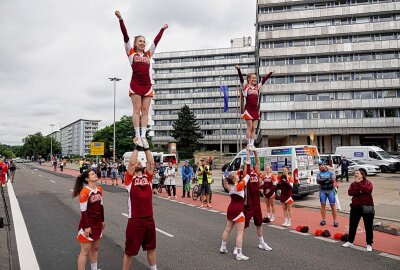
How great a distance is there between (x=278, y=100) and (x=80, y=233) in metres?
46.2

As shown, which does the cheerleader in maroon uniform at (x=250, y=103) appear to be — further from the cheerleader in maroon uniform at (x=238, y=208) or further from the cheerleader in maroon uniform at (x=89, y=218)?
the cheerleader in maroon uniform at (x=89, y=218)

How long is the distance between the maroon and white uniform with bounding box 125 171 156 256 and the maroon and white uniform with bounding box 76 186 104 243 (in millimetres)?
785

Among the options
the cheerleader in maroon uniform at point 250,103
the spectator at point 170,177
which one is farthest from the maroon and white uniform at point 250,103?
the spectator at point 170,177

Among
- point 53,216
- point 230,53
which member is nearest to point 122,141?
point 230,53

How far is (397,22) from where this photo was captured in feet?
154

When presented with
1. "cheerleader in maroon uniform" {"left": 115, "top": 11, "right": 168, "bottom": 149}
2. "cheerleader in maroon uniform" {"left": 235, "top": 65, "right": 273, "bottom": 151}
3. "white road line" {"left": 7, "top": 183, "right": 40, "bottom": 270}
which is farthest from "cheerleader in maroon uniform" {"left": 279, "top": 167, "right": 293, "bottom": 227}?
"white road line" {"left": 7, "top": 183, "right": 40, "bottom": 270}

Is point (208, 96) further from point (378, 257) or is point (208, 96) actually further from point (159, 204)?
point (378, 257)

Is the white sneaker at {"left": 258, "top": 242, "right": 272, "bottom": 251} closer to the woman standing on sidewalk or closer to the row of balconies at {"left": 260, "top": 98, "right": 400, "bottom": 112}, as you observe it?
the woman standing on sidewalk

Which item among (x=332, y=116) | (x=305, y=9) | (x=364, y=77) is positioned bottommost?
(x=332, y=116)

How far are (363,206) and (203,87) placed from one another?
74.0 metres

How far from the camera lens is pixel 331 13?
161 ft

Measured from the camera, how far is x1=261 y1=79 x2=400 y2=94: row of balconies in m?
46.7

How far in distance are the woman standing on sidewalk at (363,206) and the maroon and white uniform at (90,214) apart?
602 centimetres

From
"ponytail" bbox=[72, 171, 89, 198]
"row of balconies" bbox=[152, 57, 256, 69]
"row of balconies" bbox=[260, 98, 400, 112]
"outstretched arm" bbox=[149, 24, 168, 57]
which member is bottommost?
"ponytail" bbox=[72, 171, 89, 198]
